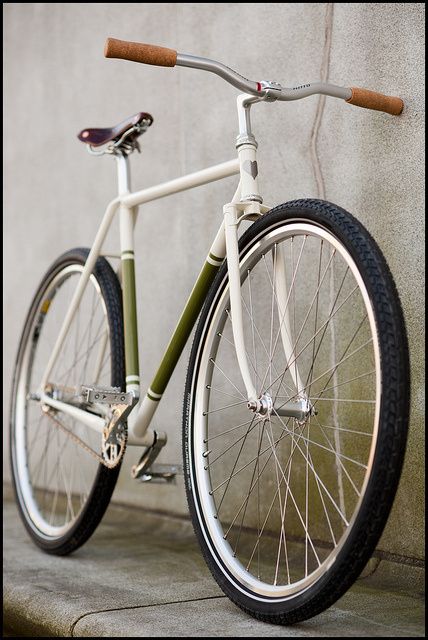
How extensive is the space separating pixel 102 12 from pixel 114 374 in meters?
1.79

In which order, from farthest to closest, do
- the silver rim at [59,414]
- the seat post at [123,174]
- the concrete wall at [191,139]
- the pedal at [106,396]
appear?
the silver rim at [59,414] < the seat post at [123,174] < the pedal at [106,396] < the concrete wall at [191,139]

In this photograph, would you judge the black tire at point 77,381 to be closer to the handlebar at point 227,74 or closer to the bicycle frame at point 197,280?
the bicycle frame at point 197,280

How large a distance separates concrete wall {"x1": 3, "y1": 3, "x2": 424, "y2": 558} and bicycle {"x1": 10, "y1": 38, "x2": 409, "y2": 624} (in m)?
0.15

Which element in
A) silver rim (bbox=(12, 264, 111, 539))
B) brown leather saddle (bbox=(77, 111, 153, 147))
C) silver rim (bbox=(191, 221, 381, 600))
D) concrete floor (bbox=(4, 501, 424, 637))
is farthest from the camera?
silver rim (bbox=(12, 264, 111, 539))

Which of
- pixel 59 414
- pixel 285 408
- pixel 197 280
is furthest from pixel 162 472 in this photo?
pixel 59 414

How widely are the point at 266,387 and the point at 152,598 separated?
0.61 m

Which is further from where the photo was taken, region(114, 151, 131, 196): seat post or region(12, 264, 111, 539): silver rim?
region(12, 264, 111, 539): silver rim

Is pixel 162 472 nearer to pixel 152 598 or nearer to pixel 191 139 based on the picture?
pixel 152 598

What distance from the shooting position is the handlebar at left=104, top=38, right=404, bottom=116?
1792 millimetres

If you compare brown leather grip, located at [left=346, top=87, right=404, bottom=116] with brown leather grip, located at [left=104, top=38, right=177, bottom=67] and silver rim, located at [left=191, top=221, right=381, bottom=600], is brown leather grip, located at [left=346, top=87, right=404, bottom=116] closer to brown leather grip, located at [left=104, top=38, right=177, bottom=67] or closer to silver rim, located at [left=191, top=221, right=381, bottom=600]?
silver rim, located at [left=191, top=221, right=381, bottom=600]

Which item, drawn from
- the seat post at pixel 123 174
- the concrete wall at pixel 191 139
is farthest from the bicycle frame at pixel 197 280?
the concrete wall at pixel 191 139

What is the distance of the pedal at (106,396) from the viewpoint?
2316mm

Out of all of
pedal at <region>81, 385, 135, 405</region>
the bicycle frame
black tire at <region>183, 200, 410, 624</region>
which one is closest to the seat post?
the bicycle frame

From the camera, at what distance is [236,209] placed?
1972 mm
